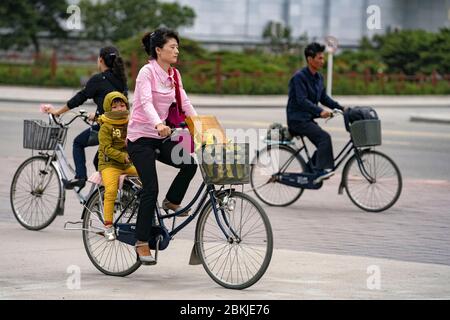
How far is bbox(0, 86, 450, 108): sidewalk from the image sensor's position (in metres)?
35.0

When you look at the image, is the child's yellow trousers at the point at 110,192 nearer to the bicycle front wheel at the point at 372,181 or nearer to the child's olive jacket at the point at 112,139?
the child's olive jacket at the point at 112,139

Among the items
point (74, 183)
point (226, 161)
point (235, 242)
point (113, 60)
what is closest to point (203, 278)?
point (235, 242)

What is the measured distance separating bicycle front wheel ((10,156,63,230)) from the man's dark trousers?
326 cm

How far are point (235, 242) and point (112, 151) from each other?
1.39 metres

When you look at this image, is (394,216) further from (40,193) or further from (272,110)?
(272,110)

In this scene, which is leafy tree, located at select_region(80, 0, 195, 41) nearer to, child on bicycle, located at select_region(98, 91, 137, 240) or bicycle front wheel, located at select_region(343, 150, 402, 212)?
bicycle front wheel, located at select_region(343, 150, 402, 212)

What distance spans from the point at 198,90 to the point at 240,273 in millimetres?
32460

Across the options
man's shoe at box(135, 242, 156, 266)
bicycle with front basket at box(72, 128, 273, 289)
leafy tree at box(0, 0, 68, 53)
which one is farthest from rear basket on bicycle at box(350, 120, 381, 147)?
leafy tree at box(0, 0, 68, 53)

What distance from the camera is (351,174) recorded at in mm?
13539

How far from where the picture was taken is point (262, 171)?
13.6 metres

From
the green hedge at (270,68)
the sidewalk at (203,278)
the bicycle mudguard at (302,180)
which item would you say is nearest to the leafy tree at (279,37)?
the green hedge at (270,68)

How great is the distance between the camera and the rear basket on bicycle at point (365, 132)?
523 inches

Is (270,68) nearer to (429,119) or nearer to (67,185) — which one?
(429,119)
